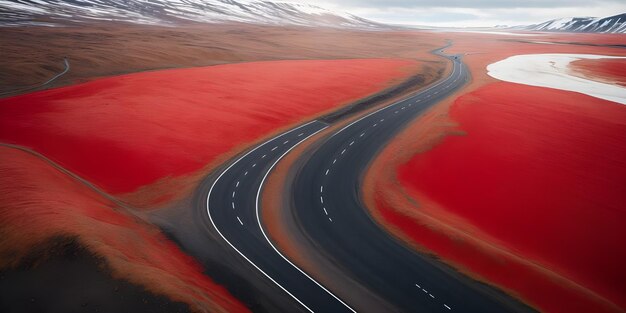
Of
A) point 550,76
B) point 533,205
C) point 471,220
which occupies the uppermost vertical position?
point 550,76

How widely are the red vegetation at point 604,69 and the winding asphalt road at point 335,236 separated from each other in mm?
75763

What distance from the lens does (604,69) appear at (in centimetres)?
9525

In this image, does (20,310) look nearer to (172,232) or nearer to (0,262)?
(0,262)

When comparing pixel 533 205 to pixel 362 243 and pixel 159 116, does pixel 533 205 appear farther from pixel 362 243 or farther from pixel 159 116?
pixel 159 116

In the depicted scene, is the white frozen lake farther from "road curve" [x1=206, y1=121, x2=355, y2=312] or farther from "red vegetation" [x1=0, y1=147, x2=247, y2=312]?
"red vegetation" [x1=0, y1=147, x2=247, y2=312]

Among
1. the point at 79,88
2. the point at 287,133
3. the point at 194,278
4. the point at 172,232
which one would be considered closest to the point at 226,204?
the point at 172,232

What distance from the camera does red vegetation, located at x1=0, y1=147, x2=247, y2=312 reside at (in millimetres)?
17828

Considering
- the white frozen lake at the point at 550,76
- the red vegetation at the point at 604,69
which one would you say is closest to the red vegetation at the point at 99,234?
the white frozen lake at the point at 550,76

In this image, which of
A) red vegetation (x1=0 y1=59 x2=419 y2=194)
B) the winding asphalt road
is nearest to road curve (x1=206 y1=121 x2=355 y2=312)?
the winding asphalt road

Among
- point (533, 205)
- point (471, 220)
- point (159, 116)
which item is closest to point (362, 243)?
point (471, 220)

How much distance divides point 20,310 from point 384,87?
63.3 meters

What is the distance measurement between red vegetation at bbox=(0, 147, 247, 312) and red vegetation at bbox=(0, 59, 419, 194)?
207 inches

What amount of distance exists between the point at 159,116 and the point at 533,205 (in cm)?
4336

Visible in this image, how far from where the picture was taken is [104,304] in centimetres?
1590
